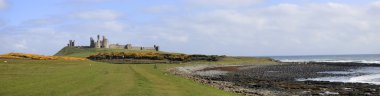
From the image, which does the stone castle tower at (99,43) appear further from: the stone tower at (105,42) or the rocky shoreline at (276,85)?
the rocky shoreline at (276,85)

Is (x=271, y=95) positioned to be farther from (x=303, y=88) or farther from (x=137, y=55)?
(x=137, y=55)

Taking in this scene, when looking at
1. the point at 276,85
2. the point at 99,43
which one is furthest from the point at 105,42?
the point at 276,85

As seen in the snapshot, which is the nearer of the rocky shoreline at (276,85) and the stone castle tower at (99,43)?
the rocky shoreline at (276,85)

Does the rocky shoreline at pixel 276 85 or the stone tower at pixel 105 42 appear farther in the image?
the stone tower at pixel 105 42

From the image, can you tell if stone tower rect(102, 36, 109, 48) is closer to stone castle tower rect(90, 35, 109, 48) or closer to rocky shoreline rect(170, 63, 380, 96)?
stone castle tower rect(90, 35, 109, 48)

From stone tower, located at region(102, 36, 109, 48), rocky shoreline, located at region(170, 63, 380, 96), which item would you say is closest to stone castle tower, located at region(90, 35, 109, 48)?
stone tower, located at region(102, 36, 109, 48)

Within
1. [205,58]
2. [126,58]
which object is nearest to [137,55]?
[126,58]

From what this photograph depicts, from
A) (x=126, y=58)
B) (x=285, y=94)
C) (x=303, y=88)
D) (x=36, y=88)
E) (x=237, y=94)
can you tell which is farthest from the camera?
(x=126, y=58)

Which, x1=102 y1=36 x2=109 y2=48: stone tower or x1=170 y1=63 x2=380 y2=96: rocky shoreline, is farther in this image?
x1=102 y1=36 x2=109 y2=48: stone tower

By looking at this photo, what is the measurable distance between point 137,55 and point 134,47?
6273 cm

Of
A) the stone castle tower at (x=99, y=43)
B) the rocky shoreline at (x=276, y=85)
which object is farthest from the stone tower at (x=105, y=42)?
the rocky shoreline at (x=276, y=85)

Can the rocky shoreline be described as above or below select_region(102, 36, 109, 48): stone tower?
below

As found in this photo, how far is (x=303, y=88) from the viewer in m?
38.8

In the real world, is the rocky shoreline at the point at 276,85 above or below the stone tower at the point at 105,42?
below
